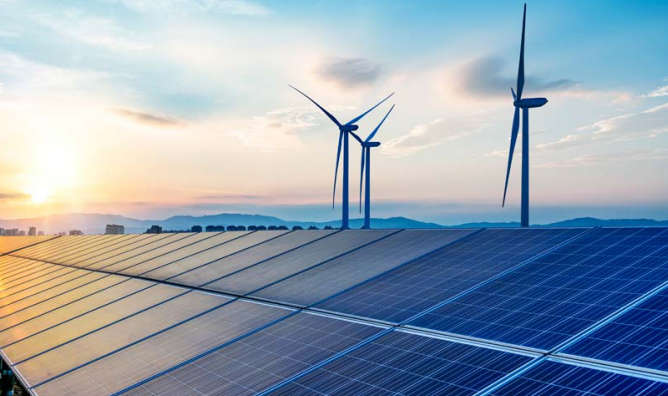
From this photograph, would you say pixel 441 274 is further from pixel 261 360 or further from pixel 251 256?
pixel 251 256

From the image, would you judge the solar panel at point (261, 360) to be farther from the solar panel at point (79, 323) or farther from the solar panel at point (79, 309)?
the solar panel at point (79, 309)

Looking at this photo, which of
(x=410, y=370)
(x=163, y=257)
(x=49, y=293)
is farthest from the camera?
(x=163, y=257)

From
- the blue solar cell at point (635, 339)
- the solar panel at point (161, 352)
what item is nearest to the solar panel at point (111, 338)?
the solar panel at point (161, 352)

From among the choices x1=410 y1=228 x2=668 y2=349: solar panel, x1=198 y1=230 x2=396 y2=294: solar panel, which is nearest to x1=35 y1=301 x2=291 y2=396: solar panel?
x1=198 y1=230 x2=396 y2=294: solar panel

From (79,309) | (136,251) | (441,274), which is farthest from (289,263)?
(136,251)

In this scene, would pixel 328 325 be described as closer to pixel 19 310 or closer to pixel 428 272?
pixel 428 272

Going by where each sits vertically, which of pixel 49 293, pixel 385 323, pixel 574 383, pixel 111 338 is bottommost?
pixel 49 293
